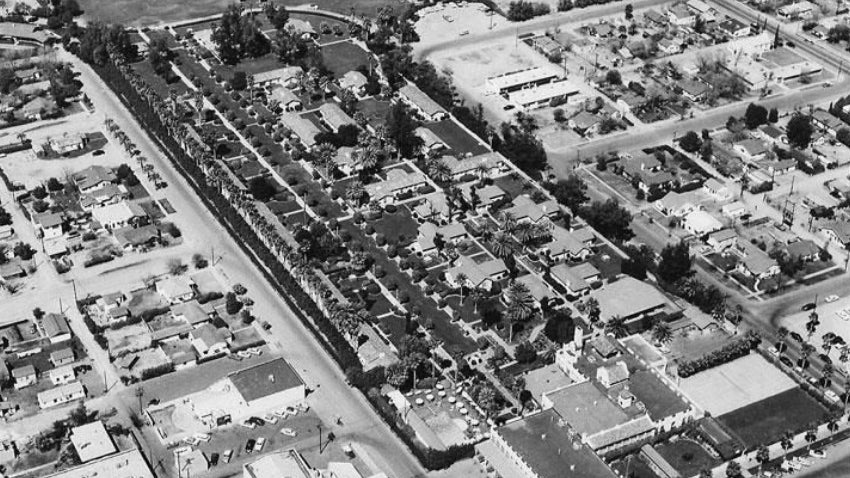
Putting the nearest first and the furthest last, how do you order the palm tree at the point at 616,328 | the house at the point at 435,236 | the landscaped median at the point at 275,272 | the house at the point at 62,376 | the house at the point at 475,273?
1. the landscaped median at the point at 275,272
2. the house at the point at 62,376
3. the palm tree at the point at 616,328
4. the house at the point at 475,273
5. the house at the point at 435,236

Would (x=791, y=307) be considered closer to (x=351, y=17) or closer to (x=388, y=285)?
(x=388, y=285)

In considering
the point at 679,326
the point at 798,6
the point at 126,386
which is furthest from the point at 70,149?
the point at 798,6

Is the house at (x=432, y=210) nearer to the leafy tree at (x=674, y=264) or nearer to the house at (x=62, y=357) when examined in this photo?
the leafy tree at (x=674, y=264)

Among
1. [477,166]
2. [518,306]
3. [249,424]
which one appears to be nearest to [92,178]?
[477,166]

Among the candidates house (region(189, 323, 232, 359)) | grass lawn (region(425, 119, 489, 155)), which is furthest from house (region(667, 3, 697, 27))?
house (region(189, 323, 232, 359))

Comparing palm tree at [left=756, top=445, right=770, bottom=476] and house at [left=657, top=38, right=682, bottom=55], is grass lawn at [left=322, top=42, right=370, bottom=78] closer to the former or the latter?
house at [left=657, top=38, right=682, bottom=55]

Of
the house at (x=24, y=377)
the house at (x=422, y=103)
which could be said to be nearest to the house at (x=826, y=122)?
the house at (x=422, y=103)

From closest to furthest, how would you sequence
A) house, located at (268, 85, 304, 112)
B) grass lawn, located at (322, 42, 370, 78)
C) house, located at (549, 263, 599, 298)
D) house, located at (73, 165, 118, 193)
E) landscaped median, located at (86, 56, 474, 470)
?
landscaped median, located at (86, 56, 474, 470), house, located at (549, 263, 599, 298), house, located at (73, 165, 118, 193), house, located at (268, 85, 304, 112), grass lawn, located at (322, 42, 370, 78)
